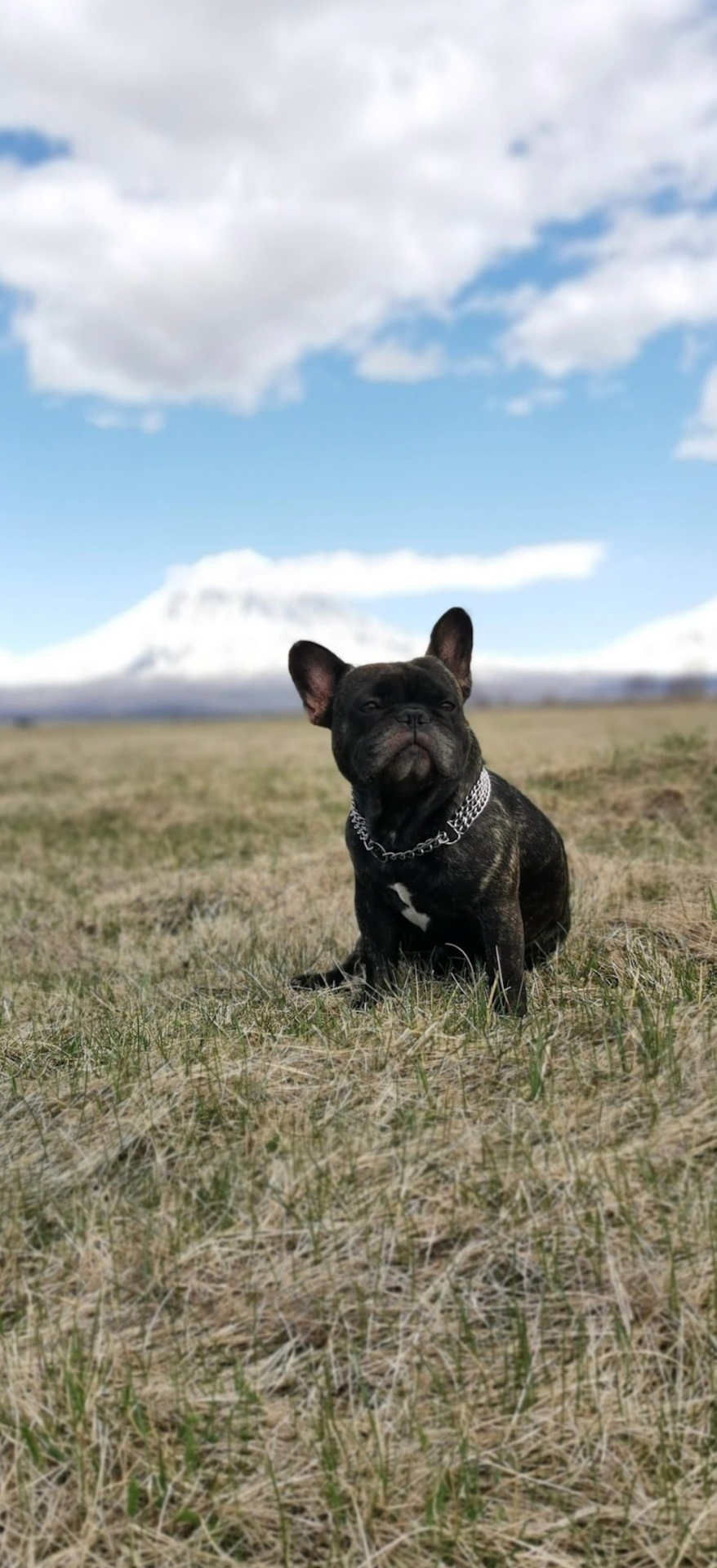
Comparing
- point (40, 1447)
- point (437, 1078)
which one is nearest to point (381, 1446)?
point (40, 1447)

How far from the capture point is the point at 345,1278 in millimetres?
3393

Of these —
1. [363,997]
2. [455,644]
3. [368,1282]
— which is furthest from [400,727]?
[368,1282]

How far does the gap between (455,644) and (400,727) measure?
0.92 m

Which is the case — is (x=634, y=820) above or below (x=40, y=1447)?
above

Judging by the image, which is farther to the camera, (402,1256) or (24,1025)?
(24,1025)

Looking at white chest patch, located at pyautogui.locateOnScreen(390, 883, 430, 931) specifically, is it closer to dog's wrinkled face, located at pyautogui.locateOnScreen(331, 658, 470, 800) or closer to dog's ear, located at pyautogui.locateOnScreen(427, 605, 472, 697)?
dog's wrinkled face, located at pyautogui.locateOnScreen(331, 658, 470, 800)

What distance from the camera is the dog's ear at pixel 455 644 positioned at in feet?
17.9

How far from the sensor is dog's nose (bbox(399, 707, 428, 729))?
4.83 metres

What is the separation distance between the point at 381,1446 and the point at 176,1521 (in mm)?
587

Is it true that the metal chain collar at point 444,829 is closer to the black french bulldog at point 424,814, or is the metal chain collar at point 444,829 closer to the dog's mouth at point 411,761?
the black french bulldog at point 424,814

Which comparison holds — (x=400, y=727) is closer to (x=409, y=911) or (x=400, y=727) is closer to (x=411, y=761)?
(x=411, y=761)

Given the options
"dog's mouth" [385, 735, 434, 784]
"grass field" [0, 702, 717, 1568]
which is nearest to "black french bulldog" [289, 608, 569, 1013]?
"dog's mouth" [385, 735, 434, 784]

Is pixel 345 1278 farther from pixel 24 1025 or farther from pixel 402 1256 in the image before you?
pixel 24 1025

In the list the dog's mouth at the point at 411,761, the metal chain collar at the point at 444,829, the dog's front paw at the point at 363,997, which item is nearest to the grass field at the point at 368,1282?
the dog's front paw at the point at 363,997
